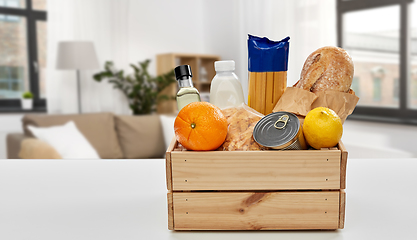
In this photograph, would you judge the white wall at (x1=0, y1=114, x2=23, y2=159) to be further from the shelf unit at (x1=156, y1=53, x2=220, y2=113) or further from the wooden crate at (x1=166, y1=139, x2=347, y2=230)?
the wooden crate at (x1=166, y1=139, x2=347, y2=230)

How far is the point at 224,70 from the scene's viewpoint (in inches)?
23.8

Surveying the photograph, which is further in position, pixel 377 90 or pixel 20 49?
pixel 20 49

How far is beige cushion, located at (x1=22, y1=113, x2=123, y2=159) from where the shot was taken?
2.97m

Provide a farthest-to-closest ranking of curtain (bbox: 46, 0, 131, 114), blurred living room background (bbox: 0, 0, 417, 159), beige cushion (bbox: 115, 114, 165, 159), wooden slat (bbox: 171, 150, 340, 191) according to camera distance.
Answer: curtain (bbox: 46, 0, 131, 114) → beige cushion (bbox: 115, 114, 165, 159) → blurred living room background (bbox: 0, 0, 417, 159) → wooden slat (bbox: 171, 150, 340, 191)

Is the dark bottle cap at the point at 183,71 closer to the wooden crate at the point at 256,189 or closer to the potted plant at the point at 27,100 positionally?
the wooden crate at the point at 256,189

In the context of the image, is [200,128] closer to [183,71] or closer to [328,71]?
[183,71]

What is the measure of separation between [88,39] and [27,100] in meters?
0.87

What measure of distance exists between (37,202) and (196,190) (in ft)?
1.05

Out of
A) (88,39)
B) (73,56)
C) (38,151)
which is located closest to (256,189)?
(38,151)

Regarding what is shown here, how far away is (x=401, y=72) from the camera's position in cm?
295

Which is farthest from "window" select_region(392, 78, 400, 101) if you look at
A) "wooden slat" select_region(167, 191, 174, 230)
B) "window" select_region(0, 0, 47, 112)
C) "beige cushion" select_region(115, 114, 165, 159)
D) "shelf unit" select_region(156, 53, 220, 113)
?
"window" select_region(0, 0, 47, 112)

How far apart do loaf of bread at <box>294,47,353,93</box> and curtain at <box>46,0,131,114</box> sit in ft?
11.3

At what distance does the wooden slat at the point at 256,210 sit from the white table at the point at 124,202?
0.01 metres

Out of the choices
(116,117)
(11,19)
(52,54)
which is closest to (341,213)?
(116,117)
